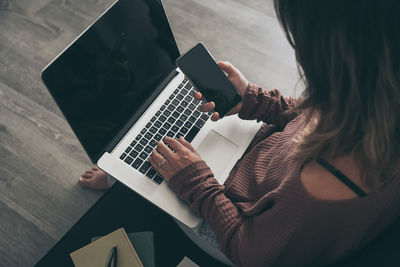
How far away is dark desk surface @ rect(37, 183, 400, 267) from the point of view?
1054 mm

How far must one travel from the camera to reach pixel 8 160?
1389 millimetres

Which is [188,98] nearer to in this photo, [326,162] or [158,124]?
[158,124]

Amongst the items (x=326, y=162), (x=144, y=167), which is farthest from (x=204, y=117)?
(x=326, y=162)

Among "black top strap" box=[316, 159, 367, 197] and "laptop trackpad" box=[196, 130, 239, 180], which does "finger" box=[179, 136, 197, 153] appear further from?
"black top strap" box=[316, 159, 367, 197]

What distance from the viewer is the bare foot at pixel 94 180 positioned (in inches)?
51.1

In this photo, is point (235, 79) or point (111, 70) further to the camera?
point (235, 79)

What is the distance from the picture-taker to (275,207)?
0.69 meters

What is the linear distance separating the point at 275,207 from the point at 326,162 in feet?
0.45

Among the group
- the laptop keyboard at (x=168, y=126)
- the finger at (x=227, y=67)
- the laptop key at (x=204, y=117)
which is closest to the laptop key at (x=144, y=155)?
the laptop keyboard at (x=168, y=126)

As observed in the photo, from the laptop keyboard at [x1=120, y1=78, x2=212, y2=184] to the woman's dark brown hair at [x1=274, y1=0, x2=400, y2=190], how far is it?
406 millimetres

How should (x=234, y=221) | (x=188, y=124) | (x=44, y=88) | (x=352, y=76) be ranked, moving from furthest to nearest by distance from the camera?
(x=44, y=88) → (x=188, y=124) → (x=234, y=221) → (x=352, y=76)

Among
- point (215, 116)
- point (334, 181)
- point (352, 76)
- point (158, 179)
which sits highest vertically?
point (352, 76)

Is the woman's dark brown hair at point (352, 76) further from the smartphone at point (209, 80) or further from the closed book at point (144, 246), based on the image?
the closed book at point (144, 246)

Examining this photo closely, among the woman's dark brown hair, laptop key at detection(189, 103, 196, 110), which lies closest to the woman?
the woman's dark brown hair
